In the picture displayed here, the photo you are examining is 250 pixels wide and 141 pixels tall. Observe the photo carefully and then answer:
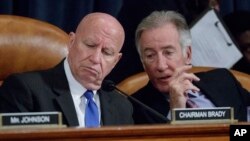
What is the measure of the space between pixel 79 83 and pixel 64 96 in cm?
9

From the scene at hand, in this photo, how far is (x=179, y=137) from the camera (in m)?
2.21

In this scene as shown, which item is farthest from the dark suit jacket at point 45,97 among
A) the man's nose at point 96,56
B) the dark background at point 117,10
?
the dark background at point 117,10

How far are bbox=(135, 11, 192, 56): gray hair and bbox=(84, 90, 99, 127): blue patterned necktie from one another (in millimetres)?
467

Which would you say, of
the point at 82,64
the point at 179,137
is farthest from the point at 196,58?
the point at 179,137

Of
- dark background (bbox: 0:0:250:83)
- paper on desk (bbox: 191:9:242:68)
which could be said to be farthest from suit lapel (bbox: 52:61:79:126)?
paper on desk (bbox: 191:9:242:68)

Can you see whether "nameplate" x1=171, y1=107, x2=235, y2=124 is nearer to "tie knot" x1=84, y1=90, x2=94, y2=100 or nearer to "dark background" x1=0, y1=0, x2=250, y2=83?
"tie knot" x1=84, y1=90, x2=94, y2=100

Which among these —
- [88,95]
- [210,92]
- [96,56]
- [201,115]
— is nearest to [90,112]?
[88,95]

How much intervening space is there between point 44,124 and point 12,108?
0.45m

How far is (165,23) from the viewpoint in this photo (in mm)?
3158

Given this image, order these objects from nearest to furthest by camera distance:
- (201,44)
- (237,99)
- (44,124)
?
1. (44,124)
2. (237,99)
3. (201,44)

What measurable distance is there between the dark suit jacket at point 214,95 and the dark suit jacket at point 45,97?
7.7 inches

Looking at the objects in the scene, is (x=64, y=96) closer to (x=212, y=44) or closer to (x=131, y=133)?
(x=131, y=133)

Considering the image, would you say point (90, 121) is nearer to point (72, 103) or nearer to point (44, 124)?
point (72, 103)

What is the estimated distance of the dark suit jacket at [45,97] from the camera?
8.64ft
